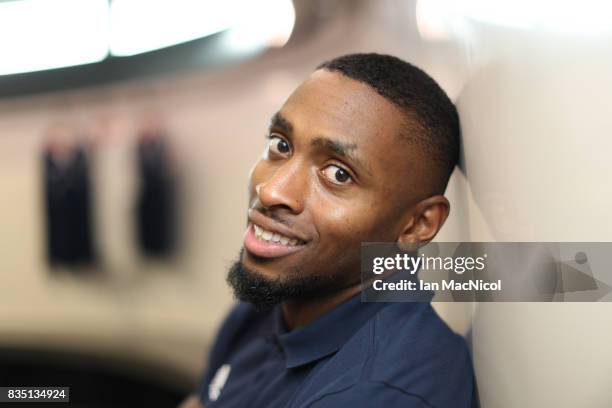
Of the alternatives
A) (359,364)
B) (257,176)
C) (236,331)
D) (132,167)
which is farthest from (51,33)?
(359,364)

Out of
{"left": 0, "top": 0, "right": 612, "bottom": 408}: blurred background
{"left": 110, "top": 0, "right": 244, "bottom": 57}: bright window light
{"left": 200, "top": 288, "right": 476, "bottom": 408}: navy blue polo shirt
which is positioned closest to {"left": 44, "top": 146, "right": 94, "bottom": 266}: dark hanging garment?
{"left": 0, "top": 0, "right": 612, "bottom": 408}: blurred background

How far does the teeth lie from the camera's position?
87 cm

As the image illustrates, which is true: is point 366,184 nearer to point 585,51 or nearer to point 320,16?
point 585,51

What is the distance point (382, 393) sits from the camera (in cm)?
75

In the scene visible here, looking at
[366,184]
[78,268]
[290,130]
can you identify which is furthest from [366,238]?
[78,268]

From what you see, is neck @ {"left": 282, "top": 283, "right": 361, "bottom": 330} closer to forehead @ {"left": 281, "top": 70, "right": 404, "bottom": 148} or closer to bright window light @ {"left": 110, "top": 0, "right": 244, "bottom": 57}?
forehead @ {"left": 281, "top": 70, "right": 404, "bottom": 148}

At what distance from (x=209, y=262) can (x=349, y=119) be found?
224 cm

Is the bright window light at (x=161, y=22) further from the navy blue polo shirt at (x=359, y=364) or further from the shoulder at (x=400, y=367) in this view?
the shoulder at (x=400, y=367)

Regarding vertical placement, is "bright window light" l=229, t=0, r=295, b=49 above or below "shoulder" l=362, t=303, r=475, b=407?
above

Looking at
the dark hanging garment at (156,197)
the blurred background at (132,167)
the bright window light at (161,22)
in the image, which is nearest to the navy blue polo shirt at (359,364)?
the blurred background at (132,167)

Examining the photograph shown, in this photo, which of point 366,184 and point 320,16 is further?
point 320,16

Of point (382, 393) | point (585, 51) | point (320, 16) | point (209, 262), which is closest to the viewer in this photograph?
point (585, 51)

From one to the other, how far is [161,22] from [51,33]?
611 mm

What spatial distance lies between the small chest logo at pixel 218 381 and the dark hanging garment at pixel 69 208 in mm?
2078
